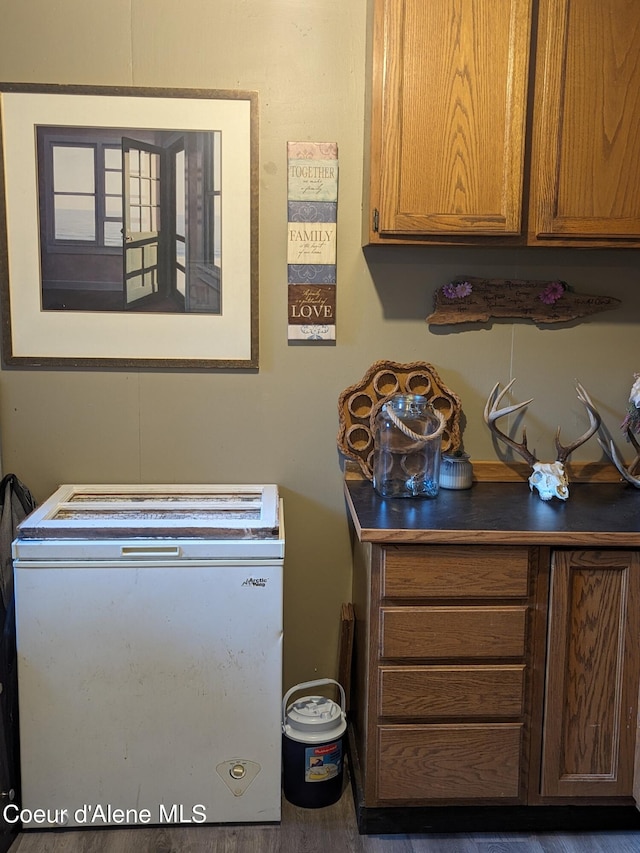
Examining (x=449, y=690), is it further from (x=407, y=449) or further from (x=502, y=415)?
(x=502, y=415)

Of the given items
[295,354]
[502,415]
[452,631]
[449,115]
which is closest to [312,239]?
[295,354]

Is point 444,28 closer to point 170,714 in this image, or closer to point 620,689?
point 620,689

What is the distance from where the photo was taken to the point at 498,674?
1.87 metres

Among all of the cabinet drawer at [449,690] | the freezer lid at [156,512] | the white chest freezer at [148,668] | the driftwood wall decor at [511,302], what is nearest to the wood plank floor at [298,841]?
the white chest freezer at [148,668]

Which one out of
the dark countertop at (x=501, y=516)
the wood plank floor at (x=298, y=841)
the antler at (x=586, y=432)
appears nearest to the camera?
the dark countertop at (x=501, y=516)

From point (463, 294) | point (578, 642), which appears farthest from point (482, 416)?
point (578, 642)

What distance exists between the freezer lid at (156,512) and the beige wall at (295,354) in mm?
109

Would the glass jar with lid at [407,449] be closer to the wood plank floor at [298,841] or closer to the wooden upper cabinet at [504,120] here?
the wooden upper cabinet at [504,120]

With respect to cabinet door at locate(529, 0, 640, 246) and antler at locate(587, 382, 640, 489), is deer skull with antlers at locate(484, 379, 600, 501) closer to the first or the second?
antler at locate(587, 382, 640, 489)

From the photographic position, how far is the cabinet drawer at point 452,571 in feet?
5.98

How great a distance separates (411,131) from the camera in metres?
1.98

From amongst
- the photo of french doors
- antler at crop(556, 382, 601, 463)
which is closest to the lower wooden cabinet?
antler at crop(556, 382, 601, 463)

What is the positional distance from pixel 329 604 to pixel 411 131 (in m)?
1.47

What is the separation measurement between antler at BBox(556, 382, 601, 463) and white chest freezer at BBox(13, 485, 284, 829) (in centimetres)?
96
